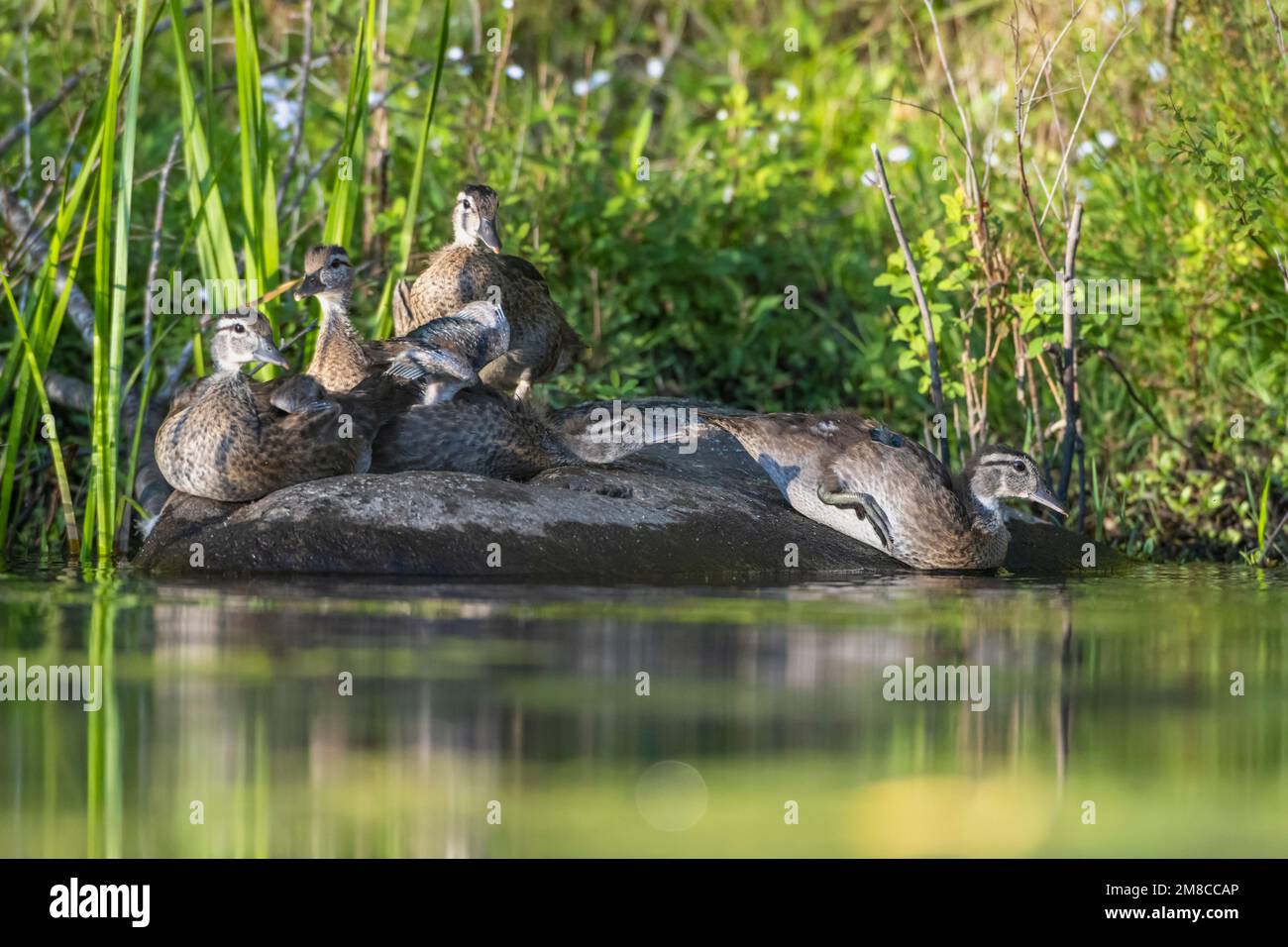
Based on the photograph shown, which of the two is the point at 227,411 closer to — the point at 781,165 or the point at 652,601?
the point at 652,601

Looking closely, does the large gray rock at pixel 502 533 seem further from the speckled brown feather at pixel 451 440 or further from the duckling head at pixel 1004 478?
the duckling head at pixel 1004 478

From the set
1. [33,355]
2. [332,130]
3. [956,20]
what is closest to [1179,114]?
[33,355]

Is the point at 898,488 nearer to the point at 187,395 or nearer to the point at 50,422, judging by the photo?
the point at 187,395

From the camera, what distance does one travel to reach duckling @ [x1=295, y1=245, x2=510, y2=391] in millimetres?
8227

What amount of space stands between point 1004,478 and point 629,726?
3722 millimetres

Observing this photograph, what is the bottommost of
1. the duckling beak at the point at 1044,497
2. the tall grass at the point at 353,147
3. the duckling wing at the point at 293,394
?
the duckling beak at the point at 1044,497

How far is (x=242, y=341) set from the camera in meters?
7.88

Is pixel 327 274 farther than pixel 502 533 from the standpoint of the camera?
Yes

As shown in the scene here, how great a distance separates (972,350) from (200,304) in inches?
154

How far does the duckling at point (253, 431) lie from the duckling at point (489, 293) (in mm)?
900

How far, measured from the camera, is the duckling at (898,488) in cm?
805

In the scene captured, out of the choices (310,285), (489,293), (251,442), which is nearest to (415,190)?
(489,293)

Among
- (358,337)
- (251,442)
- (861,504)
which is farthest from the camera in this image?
(358,337)

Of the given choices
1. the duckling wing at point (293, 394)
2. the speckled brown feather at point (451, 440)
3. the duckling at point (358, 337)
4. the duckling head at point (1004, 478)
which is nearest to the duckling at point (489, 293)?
the duckling at point (358, 337)
